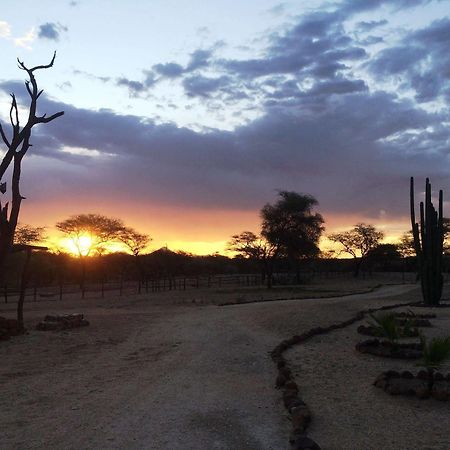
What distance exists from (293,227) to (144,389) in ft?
135

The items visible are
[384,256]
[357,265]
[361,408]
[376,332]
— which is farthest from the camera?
[384,256]

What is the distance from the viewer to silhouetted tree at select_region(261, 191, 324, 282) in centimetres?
4706

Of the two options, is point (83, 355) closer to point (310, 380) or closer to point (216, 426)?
point (310, 380)

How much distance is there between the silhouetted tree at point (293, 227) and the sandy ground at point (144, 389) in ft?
106

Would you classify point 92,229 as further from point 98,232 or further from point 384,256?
point 384,256

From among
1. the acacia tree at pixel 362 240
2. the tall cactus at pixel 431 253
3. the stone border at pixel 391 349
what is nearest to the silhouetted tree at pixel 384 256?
the acacia tree at pixel 362 240

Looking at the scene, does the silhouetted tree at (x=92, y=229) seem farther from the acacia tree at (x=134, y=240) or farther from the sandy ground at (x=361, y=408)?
the sandy ground at (x=361, y=408)

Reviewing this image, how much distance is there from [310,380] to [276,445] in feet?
10.5

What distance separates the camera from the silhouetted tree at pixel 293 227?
47.1m

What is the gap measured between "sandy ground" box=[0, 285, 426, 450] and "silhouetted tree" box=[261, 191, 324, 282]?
3230cm

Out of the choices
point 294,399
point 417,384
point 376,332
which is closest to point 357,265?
point 376,332

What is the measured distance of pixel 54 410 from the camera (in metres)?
6.64

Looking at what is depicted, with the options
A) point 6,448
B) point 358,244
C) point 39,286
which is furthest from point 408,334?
point 358,244

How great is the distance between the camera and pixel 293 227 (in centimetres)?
4809
